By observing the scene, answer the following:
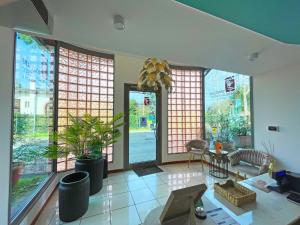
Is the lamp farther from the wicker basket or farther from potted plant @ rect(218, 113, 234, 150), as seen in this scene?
the wicker basket

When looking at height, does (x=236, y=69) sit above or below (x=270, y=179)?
above

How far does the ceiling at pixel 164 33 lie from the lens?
1520 mm

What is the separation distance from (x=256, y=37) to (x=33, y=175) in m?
3.85

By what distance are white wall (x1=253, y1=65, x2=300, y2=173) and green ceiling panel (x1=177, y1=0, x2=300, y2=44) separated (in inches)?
67.4

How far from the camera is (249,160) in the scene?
3713 millimetres

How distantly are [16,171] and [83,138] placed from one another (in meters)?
1.18

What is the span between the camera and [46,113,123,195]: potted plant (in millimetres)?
3033

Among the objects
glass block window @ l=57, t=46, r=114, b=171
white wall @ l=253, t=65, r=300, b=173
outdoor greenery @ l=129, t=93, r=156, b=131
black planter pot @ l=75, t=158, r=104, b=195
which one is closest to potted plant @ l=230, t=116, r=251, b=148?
white wall @ l=253, t=65, r=300, b=173

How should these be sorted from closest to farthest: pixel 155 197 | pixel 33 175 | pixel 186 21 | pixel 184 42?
1. pixel 186 21
2. pixel 184 42
3. pixel 33 175
4. pixel 155 197

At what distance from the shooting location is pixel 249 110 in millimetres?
4039

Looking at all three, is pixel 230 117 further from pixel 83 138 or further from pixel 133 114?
pixel 83 138

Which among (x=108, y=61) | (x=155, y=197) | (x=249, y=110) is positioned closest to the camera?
(x=155, y=197)

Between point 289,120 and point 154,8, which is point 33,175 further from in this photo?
point 289,120

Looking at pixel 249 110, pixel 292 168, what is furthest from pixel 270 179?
pixel 249 110
